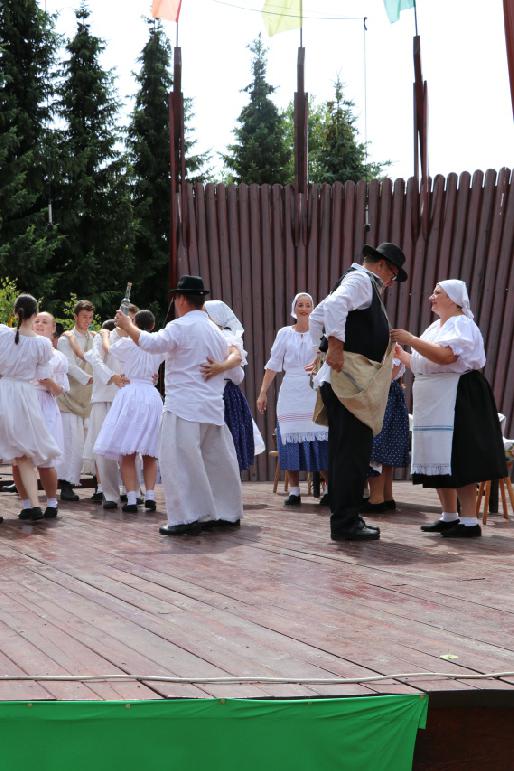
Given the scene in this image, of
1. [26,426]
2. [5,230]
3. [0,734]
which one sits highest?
[5,230]

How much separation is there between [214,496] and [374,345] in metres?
1.49

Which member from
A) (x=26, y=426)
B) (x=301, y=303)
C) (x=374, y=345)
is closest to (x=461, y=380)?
(x=374, y=345)

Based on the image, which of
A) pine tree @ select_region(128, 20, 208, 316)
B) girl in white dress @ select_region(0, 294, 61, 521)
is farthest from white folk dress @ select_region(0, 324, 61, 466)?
pine tree @ select_region(128, 20, 208, 316)

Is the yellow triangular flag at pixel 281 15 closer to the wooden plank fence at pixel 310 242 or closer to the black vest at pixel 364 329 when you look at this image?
the wooden plank fence at pixel 310 242

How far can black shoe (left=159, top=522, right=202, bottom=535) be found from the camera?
633 centimetres

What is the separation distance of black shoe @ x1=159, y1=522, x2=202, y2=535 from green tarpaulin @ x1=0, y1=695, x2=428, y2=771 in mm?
3389

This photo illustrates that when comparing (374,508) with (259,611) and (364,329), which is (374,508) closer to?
(364,329)

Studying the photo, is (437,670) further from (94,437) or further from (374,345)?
(94,437)

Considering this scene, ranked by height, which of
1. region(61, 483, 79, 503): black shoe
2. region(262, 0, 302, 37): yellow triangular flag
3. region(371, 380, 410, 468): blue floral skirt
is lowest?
region(61, 483, 79, 503): black shoe

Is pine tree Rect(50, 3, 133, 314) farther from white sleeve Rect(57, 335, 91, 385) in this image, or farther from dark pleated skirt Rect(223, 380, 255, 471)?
dark pleated skirt Rect(223, 380, 255, 471)

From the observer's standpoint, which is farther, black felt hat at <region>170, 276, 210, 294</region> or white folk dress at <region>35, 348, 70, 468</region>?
white folk dress at <region>35, 348, 70, 468</region>

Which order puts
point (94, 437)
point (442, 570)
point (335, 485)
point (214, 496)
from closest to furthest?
point (442, 570), point (335, 485), point (214, 496), point (94, 437)

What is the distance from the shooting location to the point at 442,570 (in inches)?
194

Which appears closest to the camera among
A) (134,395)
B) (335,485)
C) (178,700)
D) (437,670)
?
(178,700)
